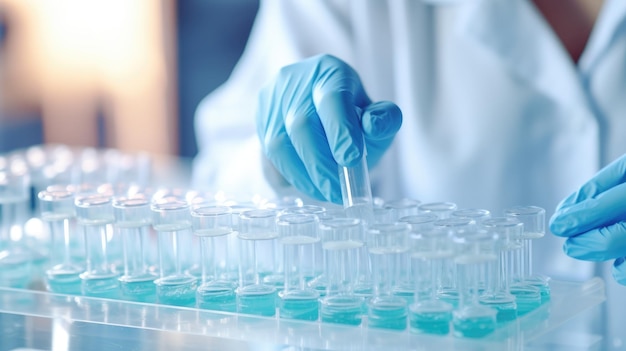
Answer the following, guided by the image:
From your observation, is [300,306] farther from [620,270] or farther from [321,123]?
[620,270]

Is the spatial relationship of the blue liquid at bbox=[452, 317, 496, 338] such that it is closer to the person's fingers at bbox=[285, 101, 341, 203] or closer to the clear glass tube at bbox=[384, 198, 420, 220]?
the clear glass tube at bbox=[384, 198, 420, 220]

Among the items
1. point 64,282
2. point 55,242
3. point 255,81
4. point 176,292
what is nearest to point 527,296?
point 176,292

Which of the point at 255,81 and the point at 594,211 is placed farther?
the point at 255,81

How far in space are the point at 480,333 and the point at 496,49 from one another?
41.7 inches

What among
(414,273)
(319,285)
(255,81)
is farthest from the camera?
(255,81)

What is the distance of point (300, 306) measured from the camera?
54.2 inches

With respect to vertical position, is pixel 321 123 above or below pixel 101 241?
above

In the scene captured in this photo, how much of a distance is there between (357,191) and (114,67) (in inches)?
173

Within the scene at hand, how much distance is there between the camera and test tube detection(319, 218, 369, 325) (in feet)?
4.36

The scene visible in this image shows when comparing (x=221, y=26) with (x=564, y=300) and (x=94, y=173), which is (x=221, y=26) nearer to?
(x=94, y=173)

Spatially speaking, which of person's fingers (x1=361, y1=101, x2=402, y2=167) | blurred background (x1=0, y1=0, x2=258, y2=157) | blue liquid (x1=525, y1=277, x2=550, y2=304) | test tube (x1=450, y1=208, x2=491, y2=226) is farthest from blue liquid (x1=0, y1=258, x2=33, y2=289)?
blurred background (x1=0, y1=0, x2=258, y2=157)

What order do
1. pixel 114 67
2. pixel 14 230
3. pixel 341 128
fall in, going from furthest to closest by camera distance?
1. pixel 114 67
2. pixel 14 230
3. pixel 341 128

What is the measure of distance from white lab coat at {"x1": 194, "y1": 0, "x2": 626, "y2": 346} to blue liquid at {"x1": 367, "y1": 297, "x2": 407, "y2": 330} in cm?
69

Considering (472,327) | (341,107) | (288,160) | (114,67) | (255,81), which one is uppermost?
(114,67)
